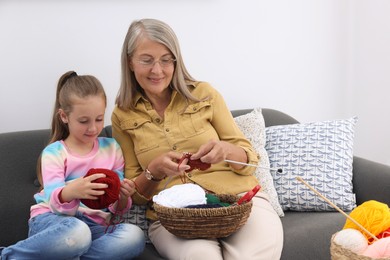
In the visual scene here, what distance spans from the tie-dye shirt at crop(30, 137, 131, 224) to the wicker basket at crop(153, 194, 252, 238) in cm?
29

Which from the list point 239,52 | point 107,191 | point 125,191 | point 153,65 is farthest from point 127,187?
point 239,52

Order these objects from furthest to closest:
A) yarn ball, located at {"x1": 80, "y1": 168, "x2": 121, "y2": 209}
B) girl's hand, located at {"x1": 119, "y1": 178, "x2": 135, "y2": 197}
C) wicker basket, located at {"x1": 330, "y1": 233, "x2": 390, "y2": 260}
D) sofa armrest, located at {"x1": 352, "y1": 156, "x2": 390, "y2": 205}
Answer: sofa armrest, located at {"x1": 352, "y1": 156, "x2": 390, "y2": 205}, girl's hand, located at {"x1": 119, "y1": 178, "x2": 135, "y2": 197}, yarn ball, located at {"x1": 80, "y1": 168, "x2": 121, "y2": 209}, wicker basket, located at {"x1": 330, "y1": 233, "x2": 390, "y2": 260}

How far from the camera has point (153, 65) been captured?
2.05m

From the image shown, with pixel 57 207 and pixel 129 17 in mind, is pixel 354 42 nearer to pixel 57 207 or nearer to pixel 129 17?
pixel 129 17

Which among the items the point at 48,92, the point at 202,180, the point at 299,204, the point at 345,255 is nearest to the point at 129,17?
the point at 48,92

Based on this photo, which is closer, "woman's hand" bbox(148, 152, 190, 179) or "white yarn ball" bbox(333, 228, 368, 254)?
"white yarn ball" bbox(333, 228, 368, 254)

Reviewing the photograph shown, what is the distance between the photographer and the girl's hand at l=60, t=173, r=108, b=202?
1.80 m

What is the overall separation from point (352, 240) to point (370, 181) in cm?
81

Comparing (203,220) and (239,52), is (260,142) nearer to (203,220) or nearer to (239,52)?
(239,52)

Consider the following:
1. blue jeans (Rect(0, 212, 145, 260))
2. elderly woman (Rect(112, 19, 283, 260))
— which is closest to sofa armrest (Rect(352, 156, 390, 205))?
elderly woman (Rect(112, 19, 283, 260))

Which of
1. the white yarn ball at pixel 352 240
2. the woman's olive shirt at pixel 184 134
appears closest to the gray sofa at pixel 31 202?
the woman's olive shirt at pixel 184 134

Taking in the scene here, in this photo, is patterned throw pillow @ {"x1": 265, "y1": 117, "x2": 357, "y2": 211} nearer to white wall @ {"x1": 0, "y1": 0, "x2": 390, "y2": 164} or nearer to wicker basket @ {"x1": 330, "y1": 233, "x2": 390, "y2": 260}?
white wall @ {"x1": 0, "y1": 0, "x2": 390, "y2": 164}

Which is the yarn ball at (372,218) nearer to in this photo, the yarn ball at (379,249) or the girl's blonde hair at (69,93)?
the yarn ball at (379,249)

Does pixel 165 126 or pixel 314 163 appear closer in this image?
pixel 165 126
